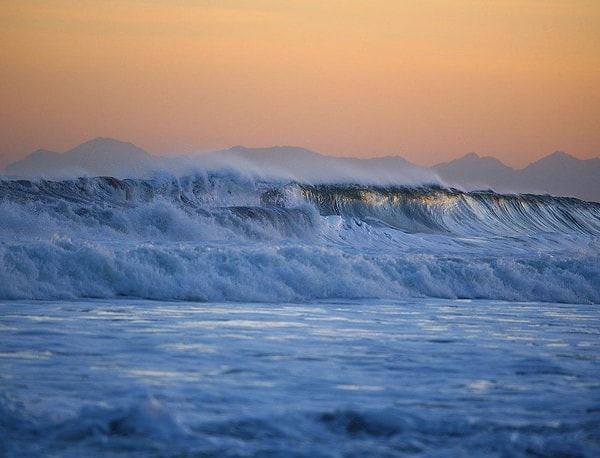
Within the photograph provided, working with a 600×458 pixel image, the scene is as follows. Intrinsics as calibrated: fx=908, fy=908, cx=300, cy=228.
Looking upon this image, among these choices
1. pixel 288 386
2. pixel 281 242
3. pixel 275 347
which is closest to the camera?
pixel 288 386

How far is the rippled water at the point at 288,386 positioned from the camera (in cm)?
444

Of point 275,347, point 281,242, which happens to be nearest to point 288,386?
point 275,347

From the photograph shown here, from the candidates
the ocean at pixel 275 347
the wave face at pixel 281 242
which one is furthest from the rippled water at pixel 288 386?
the wave face at pixel 281 242

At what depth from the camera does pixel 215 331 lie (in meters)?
8.11

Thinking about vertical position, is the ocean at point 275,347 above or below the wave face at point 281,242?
below

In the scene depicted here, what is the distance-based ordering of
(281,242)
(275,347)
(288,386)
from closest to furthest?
1. (288,386)
2. (275,347)
3. (281,242)

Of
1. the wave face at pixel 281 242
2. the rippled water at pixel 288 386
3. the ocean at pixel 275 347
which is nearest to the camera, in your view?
the rippled water at pixel 288 386

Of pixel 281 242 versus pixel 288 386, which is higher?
pixel 281 242

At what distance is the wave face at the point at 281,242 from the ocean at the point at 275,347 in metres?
0.05

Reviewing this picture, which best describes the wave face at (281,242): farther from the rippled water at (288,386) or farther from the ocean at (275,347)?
the rippled water at (288,386)

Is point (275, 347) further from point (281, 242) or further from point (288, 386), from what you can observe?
point (281, 242)

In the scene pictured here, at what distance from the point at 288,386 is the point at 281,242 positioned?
13.2 m

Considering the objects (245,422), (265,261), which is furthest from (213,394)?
(265,261)

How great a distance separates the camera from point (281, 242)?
18797 millimetres
